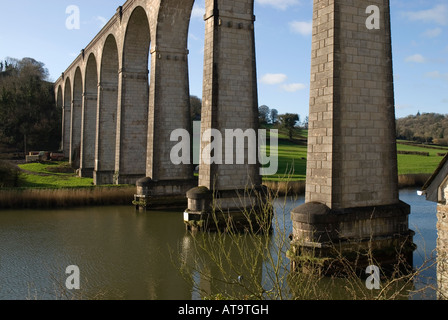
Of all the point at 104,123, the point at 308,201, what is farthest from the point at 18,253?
the point at 104,123

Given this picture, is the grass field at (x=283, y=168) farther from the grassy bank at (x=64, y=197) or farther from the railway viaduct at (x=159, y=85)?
the railway viaduct at (x=159, y=85)

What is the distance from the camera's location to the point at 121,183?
18547 mm

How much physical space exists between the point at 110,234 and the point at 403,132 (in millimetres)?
41068

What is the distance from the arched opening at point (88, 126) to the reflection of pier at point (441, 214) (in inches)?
905

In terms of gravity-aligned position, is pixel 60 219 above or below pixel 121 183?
below

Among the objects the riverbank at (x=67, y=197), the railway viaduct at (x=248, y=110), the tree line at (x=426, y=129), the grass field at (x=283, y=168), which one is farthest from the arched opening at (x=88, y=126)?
the tree line at (x=426, y=129)

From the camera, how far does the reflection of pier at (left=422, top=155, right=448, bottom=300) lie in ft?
16.1

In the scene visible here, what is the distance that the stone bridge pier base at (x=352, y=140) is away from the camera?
24.5ft

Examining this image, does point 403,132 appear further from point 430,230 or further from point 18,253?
point 18,253

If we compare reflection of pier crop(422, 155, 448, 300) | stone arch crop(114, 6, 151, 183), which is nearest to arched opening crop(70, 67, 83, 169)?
stone arch crop(114, 6, 151, 183)

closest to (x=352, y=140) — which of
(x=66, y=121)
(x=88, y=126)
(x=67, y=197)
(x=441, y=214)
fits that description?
(x=441, y=214)

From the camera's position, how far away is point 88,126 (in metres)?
25.5

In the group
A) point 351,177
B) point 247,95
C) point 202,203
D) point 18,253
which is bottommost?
point 18,253

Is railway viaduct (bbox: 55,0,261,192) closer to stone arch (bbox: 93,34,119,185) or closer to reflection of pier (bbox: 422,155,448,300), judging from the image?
stone arch (bbox: 93,34,119,185)
